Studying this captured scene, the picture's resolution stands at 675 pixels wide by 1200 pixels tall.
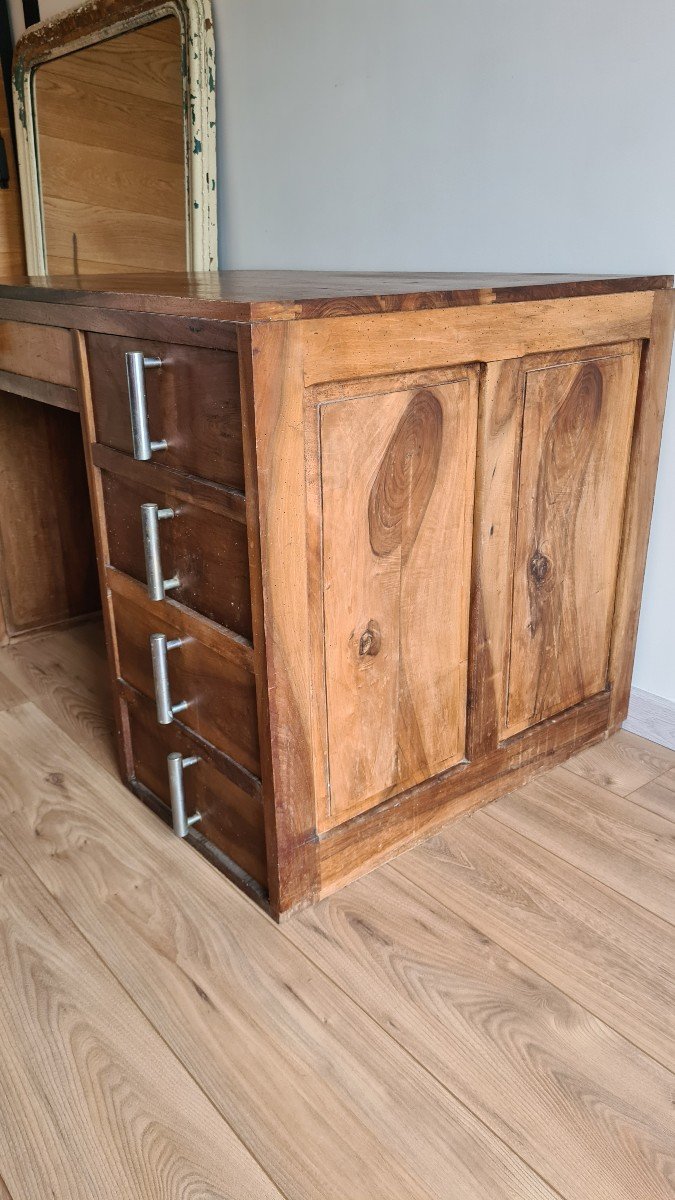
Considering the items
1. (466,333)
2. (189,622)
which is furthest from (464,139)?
(189,622)

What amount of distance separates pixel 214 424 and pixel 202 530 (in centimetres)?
15

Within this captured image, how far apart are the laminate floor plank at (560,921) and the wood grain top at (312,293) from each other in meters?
0.76

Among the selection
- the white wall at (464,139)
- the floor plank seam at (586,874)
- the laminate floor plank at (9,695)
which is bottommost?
the laminate floor plank at (9,695)

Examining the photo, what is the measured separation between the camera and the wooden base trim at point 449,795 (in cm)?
124

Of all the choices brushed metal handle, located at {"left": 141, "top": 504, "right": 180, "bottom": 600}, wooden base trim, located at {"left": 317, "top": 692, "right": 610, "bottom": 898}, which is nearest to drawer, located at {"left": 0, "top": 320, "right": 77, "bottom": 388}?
brushed metal handle, located at {"left": 141, "top": 504, "right": 180, "bottom": 600}

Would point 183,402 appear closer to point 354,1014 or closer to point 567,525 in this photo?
point 567,525

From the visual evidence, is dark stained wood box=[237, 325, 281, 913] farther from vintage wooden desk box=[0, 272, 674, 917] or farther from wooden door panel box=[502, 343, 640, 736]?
wooden door panel box=[502, 343, 640, 736]

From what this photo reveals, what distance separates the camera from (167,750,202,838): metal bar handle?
4.07ft

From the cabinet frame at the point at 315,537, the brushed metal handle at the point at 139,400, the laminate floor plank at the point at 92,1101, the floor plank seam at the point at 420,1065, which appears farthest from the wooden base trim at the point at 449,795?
the brushed metal handle at the point at 139,400

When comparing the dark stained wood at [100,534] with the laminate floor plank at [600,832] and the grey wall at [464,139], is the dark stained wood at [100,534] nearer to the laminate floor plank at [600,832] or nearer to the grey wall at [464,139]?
the laminate floor plank at [600,832]

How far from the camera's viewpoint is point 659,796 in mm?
1454

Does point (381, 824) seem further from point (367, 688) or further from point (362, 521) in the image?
point (362, 521)

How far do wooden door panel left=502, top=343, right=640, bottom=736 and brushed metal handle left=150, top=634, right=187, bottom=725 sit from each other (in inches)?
19.7

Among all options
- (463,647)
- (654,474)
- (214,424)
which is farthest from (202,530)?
(654,474)
